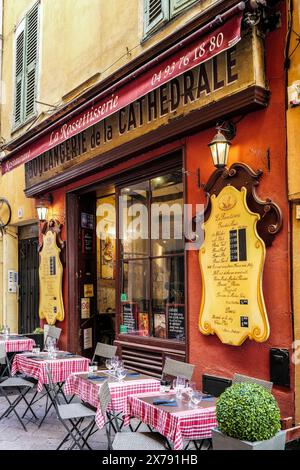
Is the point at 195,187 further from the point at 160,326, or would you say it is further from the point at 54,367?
the point at 54,367

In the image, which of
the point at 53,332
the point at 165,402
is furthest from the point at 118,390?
the point at 53,332

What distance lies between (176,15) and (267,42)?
6.52ft

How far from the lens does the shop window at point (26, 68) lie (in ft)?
35.7

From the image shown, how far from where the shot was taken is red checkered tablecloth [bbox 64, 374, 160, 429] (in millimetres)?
4859

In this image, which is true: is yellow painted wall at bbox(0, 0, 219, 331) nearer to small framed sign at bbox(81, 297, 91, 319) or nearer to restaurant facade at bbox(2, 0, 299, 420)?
restaurant facade at bbox(2, 0, 299, 420)

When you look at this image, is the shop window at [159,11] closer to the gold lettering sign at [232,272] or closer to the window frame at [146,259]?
the window frame at [146,259]

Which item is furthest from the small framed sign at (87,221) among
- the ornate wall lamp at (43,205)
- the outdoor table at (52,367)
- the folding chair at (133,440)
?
the folding chair at (133,440)

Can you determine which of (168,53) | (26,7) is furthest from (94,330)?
(26,7)

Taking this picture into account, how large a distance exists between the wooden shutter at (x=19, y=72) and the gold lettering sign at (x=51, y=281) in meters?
3.28

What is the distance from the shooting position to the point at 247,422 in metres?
3.59

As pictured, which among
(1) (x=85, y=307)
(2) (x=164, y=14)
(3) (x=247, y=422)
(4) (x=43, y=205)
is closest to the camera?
(3) (x=247, y=422)

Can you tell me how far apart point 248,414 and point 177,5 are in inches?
216

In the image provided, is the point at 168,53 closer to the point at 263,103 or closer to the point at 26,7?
the point at 263,103

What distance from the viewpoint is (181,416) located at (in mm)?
4027
